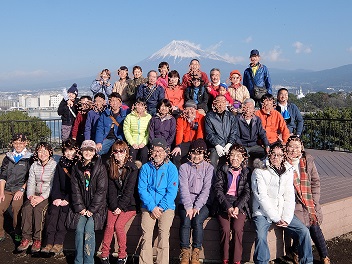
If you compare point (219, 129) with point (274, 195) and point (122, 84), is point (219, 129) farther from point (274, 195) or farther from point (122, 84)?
point (122, 84)

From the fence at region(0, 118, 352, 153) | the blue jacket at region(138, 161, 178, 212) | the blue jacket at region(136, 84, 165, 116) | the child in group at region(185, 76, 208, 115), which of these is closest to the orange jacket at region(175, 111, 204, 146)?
the child in group at region(185, 76, 208, 115)

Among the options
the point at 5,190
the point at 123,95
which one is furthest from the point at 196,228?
the point at 123,95

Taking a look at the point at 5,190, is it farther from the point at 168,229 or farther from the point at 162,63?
the point at 162,63

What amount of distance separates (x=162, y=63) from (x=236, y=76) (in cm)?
159

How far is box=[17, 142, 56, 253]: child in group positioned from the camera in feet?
14.9

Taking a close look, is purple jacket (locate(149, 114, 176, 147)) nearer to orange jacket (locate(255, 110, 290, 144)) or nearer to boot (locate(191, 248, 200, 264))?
orange jacket (locate(255, 110, 290, 144))

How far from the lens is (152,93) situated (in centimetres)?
633

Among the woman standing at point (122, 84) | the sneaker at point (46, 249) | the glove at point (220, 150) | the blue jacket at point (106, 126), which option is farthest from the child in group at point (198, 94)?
the sneaker at point (46, 249)

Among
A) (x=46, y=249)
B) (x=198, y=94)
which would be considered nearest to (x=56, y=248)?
(x=46, y=249)

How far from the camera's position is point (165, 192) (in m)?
4.25

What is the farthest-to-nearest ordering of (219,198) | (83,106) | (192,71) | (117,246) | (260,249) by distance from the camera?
(192,71)
(83,106)
(117,246)
(219,198)
(260,249)

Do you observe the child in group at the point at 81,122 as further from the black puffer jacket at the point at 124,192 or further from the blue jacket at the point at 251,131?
the blue jacket at the point at 251,131

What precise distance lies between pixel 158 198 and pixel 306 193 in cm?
178

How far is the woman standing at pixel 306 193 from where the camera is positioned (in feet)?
13.7
